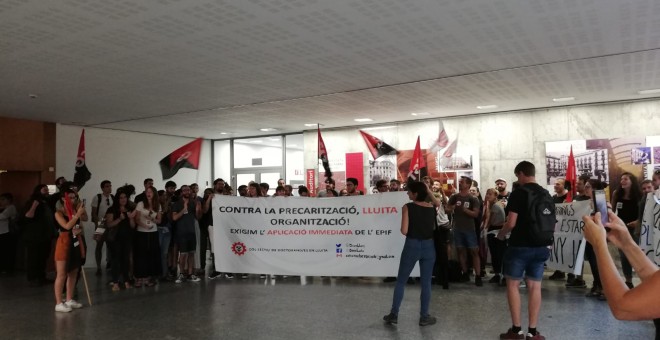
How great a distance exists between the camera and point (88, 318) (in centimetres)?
610

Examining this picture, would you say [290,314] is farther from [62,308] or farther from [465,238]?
[465,238]

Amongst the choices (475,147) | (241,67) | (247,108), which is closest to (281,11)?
(241,67)

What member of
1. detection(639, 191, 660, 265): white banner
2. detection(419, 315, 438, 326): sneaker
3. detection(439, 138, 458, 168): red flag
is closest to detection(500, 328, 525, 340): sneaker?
detection(419, 315, 438, 326): sneaker

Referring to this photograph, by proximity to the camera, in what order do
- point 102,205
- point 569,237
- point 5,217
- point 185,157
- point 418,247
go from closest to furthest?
point 418,247
point 569,237
point 185,157
point 102,205
point 5,217

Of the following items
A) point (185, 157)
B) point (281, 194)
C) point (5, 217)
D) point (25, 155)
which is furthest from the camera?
point (25, 155)

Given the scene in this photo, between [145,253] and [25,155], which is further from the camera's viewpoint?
[25,155]

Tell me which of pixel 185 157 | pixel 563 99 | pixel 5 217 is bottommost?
pixel 5 217

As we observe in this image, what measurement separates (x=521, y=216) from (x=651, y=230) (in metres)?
2.10

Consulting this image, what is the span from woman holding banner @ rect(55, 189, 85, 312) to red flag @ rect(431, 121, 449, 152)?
8033 mm

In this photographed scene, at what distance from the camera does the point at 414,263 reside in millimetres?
5426

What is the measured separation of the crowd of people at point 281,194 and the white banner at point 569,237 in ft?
0.81

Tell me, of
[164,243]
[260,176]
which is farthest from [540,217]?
[260,176]

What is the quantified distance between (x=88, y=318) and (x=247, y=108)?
5739 mm

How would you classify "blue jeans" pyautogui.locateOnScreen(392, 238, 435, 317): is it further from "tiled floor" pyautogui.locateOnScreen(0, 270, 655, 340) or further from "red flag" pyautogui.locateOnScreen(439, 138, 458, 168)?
"red flag" pyautogui.locateOnScreen(439, 138, 458, 168)
